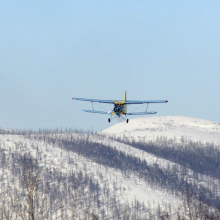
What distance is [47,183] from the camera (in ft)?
632

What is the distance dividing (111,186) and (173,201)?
26720mm

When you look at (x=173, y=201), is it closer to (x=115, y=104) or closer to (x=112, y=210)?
(x=112, y=210)

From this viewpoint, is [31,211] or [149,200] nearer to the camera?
[31,211]

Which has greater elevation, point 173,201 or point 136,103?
point 136,103

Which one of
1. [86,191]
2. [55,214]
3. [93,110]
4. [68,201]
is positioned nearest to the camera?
[93,110]

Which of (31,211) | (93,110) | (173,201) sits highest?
(93,110)

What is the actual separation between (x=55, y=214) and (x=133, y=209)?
30.0 meters

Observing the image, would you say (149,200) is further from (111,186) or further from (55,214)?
(55,214)

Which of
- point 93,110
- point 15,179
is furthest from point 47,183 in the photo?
point 93,110

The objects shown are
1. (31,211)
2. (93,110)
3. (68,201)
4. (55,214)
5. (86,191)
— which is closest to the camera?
(31,211)

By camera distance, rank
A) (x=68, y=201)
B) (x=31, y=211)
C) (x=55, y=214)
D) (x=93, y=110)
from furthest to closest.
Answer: (x=68, y=201) → (x=55, y=214) → (x=93, y=110) → (x=31, y=211)

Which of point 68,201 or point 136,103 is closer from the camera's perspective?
point 136,103

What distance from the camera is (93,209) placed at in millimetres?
173500

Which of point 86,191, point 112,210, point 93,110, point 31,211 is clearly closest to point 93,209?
point 112,210
